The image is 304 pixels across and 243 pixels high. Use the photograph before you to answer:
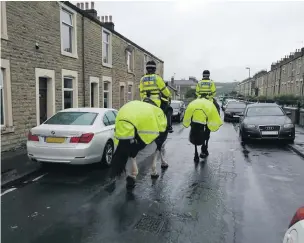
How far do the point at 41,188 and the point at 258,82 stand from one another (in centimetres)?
7230

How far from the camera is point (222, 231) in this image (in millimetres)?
3951

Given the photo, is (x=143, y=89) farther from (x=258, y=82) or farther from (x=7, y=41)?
(x=258, y=82)

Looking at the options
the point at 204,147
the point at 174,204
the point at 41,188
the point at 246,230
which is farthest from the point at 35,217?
the point at 204,147

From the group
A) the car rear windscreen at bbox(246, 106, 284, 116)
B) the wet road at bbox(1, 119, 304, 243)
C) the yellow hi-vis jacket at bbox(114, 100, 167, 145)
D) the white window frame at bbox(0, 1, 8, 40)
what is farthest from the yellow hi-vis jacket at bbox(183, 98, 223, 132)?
the white window frame at bbox(0, 1, 8, 40)

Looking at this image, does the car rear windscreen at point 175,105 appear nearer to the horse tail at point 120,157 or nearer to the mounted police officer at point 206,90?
the mounted police officer at point 206,90

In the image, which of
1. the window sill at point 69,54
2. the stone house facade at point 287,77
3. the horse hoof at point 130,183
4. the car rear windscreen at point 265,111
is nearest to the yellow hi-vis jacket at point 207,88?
the car rear windscreen at point 265,111

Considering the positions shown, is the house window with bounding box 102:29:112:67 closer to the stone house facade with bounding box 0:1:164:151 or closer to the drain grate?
the stone house facade with bounding box 0:1:164:151

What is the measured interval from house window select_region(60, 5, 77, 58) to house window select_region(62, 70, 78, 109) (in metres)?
0.90

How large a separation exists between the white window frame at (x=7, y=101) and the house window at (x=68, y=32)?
3608 millimetres

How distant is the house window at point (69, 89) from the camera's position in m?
13.0

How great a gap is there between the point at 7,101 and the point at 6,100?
0.16ft


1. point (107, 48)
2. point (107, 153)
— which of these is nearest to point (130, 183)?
point (107, 153)

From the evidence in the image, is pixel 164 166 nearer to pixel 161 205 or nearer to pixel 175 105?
pixel 161 205

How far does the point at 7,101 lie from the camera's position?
31.2 feet
